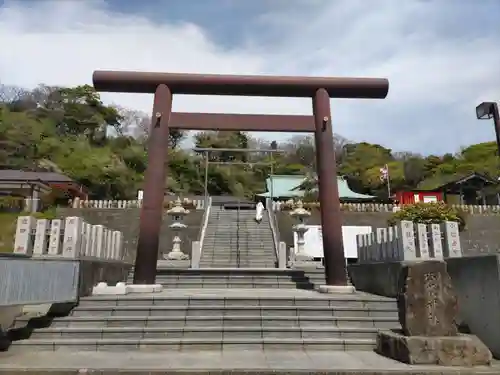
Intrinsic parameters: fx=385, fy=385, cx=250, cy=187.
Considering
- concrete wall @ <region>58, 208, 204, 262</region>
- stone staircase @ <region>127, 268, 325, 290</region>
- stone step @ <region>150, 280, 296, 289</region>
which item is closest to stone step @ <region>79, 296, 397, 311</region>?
stone staircase @ <region>127, 268, 325, 290</region>

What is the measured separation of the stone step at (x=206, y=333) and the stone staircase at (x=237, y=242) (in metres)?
9.76

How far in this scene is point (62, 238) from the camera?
314 inches

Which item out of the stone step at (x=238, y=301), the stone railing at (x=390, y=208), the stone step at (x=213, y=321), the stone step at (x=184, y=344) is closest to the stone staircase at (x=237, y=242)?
the stone railing at (x=390, y=208)

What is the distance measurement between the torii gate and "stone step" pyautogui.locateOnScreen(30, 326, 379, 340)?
10.8 feet

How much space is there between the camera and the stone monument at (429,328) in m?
5.17

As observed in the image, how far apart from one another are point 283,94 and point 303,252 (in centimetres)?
1020

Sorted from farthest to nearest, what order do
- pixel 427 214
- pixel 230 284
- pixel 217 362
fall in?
pixel 427 214 → pixel 230 284 → pixel 217 362

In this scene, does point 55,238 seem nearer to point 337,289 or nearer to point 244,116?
point 244,116

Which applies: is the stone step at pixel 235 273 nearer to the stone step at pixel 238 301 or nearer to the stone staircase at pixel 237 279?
the stone staircase at pixel 237 279

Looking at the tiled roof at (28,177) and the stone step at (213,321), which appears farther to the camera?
the tiled roof at (28,177)

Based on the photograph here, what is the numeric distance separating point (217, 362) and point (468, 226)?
26.9 meters

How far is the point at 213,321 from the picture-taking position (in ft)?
23.0

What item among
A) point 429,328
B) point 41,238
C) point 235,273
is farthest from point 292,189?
point 429,328

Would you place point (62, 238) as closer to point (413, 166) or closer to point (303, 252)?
point (303, 252)
